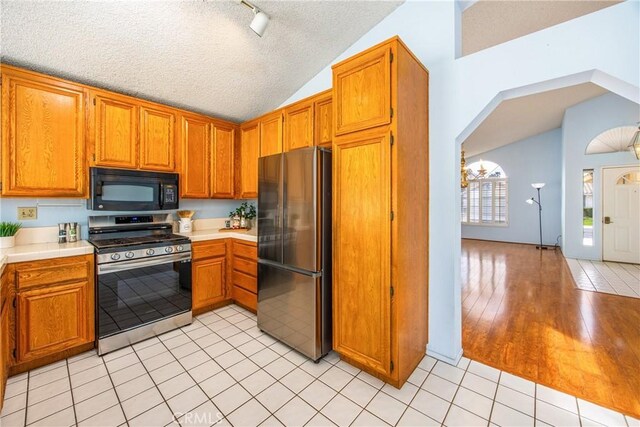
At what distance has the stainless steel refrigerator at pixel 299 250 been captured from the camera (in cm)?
218

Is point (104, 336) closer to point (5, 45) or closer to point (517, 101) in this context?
point (5, 45)

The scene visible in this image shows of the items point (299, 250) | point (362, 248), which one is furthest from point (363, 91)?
point (299, 250)

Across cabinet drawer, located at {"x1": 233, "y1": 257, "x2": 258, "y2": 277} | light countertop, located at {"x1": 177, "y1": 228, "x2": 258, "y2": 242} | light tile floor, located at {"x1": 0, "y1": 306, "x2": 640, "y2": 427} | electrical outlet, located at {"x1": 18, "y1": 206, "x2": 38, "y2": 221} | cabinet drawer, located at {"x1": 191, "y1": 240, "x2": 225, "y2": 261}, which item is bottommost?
light tile floor, located at {"x1": 0, "y1": 306, "x2": 640, "y2": 427}

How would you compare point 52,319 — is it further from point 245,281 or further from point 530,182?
point 530,182

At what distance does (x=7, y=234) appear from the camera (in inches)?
87.0

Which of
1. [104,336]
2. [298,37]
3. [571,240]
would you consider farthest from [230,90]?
[571,240]

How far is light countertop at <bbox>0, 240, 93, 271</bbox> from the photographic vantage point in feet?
6.42

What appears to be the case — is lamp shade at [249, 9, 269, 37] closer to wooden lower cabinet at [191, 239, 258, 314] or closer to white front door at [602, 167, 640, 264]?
wooden lower cabinet at [191, 239, 258, 314]

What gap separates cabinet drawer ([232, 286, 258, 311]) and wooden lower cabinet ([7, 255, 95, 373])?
1.37 m

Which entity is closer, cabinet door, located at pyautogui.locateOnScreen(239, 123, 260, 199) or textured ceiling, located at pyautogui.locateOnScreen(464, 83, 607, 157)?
cabinet door, located at pyautogui.locateOnScreen(239, 123, 260, 199)

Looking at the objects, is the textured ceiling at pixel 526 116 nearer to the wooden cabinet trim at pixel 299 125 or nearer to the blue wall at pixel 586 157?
the blue wall at pixel 586 157

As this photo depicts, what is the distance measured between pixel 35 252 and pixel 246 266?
176 centimetres

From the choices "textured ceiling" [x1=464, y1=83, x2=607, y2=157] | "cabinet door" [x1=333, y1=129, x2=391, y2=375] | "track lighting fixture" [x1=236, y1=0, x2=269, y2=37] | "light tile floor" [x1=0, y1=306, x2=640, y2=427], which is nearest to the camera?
"light tile floor" [x1=0, y1=306, x2=640, y2=427]

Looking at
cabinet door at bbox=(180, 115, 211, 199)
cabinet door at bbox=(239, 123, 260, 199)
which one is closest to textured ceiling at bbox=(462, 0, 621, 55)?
cabinet door at bbox=(239, 123, 260, 199)
